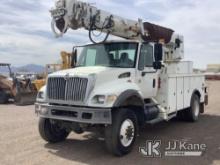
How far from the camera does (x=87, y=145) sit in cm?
800

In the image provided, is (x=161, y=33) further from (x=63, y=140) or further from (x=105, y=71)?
(x=63, y=140)

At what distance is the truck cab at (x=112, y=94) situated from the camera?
22.2ft

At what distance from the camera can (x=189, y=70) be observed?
11.1m

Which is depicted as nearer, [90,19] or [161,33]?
[90,19]

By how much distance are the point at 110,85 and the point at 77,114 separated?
955 millimetres

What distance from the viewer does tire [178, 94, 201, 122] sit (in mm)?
11102

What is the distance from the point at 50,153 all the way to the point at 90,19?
10.8ft

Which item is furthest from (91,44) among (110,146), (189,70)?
(189,70)

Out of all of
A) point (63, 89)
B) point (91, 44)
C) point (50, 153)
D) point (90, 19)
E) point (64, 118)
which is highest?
point (90, 19)

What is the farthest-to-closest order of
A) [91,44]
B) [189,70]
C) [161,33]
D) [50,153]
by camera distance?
[189,70] < [161,33] < [91,44] < [50,153]

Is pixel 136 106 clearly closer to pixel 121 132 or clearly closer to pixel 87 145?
pixel 121 132

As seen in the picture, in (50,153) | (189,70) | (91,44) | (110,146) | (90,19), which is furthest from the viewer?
(189,70)

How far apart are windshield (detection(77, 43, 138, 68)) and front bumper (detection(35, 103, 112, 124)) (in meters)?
1.60

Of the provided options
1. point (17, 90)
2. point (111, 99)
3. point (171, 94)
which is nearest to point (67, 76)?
point (111, 99)
